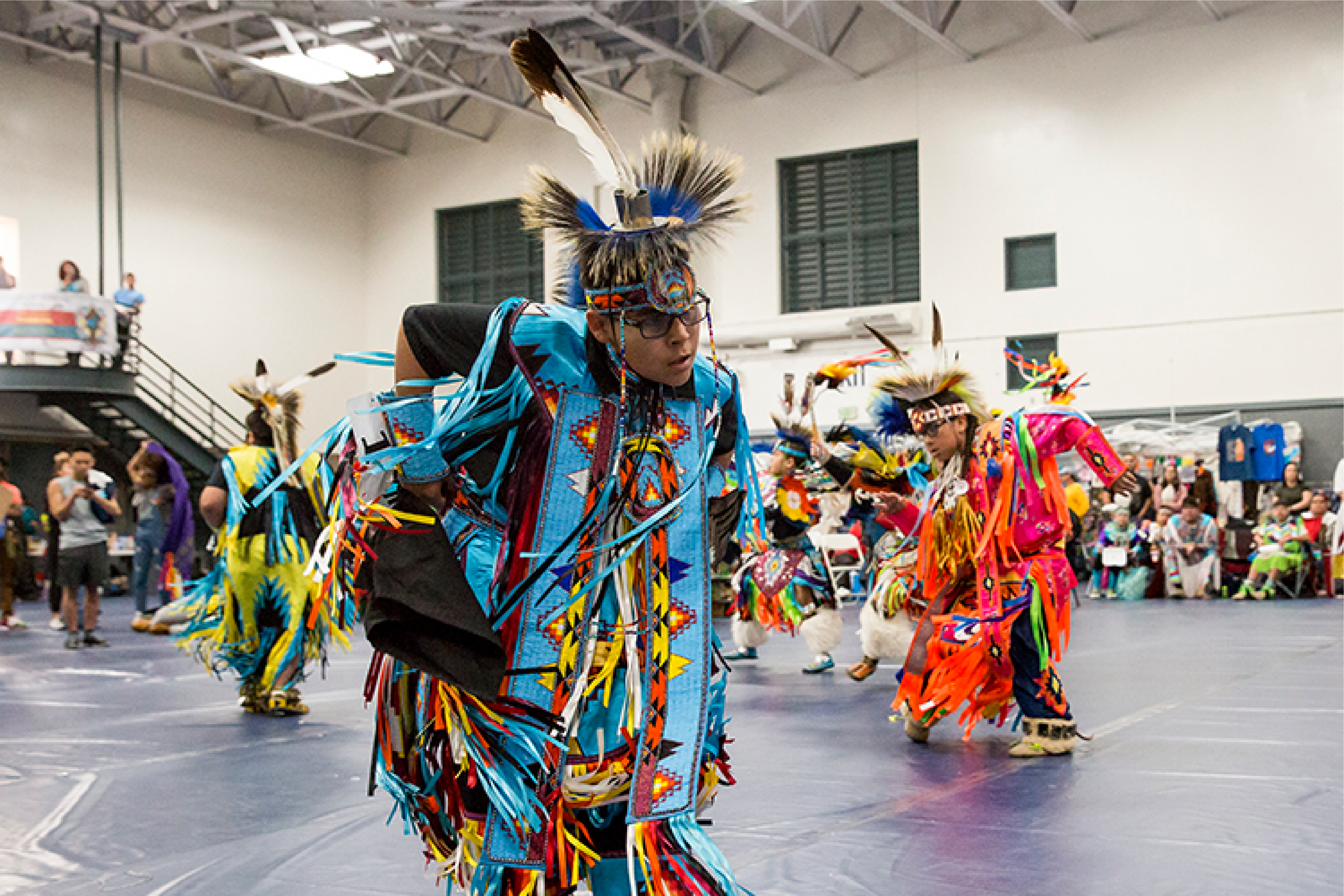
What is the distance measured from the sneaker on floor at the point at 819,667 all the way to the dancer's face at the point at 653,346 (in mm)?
5194

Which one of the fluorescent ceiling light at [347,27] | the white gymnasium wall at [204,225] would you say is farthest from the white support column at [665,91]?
the white gymnasium wall at [204,225]

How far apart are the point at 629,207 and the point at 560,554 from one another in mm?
523

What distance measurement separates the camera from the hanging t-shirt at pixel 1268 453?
527 inches

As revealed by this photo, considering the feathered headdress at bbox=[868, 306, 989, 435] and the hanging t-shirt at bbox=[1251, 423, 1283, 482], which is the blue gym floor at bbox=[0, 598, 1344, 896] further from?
the hanging t-shirt at bbox=[1251, 423, 1283, 482]

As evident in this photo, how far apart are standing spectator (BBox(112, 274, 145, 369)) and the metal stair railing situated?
7 centimetres

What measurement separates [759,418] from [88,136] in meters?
9.04

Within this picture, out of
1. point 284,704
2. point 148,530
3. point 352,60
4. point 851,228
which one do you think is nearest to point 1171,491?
point 851,228

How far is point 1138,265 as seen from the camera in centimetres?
1470

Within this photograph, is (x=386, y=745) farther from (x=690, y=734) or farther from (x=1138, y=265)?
(x=1138, y=265)

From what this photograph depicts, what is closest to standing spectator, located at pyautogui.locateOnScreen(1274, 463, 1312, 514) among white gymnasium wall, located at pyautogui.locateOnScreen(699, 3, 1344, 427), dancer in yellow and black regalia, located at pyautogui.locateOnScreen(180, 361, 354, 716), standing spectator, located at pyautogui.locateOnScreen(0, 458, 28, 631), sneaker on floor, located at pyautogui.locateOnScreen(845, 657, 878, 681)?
white gymnasium wall, located at pyautogui.locateOnScreen(699, 3, 1344, 427)

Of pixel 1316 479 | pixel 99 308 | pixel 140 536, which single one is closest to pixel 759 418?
pixel 1316 479

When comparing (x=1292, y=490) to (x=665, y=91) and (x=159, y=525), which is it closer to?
(x=665, y=91)

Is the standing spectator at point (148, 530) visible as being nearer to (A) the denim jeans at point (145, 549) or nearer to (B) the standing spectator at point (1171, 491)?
(A) the denim jeans at point (145, 549)

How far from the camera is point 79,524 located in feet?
28.5
